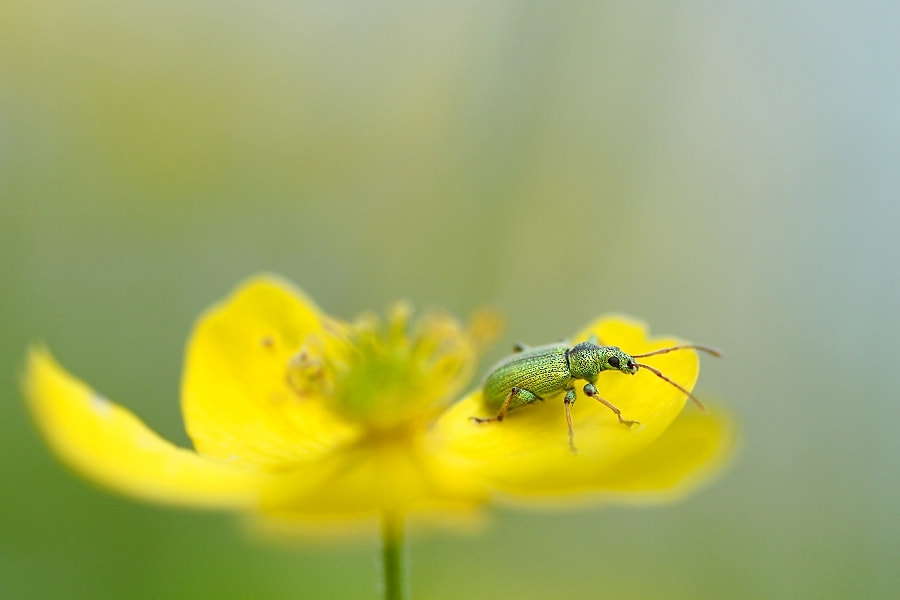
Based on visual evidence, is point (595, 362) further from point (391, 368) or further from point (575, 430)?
point (391, 368)

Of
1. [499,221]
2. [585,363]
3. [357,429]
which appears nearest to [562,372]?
[585,363]

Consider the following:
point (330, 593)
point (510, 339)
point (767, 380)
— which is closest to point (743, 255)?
point (767, 380)

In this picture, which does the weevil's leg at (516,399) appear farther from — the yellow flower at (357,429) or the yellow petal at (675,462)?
the yellow petal at (675,462)

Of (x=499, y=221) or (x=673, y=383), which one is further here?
(x=499, y=221)

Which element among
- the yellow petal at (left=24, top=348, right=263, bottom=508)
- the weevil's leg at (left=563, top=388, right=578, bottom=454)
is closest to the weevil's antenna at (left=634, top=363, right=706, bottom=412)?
the weevil's leg at (left=563, top=388, right=578, bottom=454)

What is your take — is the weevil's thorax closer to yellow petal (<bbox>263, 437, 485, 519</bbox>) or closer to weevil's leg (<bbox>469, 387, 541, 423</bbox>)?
weevil's leg (<bbox>469, 387, 541, 423</bbox>)
